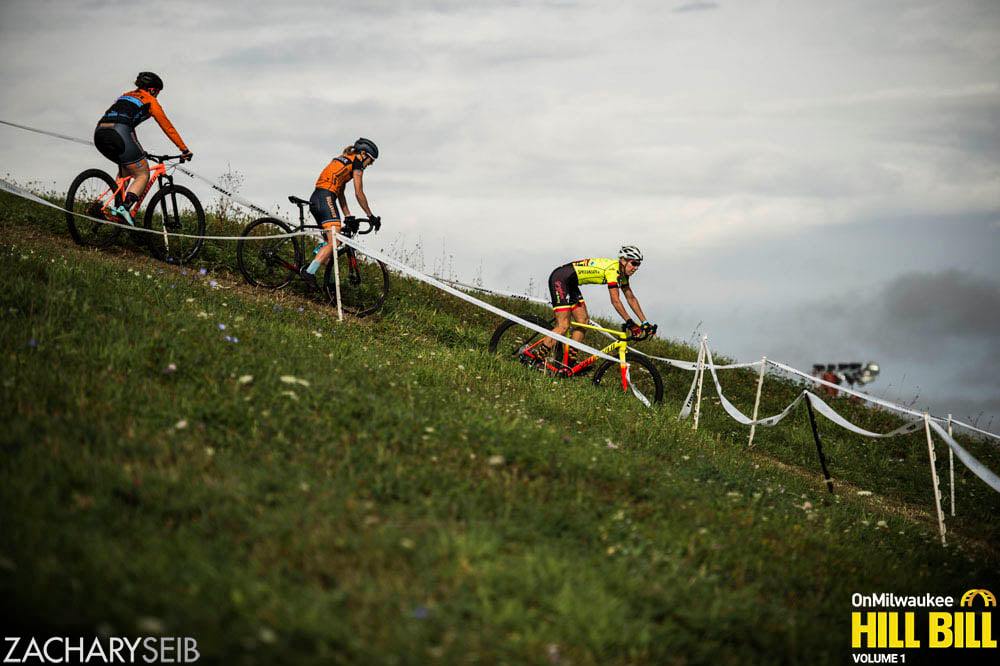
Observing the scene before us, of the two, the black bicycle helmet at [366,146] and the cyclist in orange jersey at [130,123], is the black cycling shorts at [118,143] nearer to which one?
the cyclist in orange jersey at [130,123]

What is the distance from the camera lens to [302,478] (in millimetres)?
5348

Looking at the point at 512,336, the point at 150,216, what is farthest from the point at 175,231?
the point at 512,336

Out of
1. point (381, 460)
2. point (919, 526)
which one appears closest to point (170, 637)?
point (381, 460)

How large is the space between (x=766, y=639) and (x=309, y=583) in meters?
2.90

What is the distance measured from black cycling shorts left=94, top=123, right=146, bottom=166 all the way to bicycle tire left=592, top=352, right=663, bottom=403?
8.76 metres

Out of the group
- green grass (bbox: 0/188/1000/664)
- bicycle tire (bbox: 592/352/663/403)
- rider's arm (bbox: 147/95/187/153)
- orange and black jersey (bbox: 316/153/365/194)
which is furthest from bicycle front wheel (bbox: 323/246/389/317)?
bicycle tire (bbox: 592/352/663/403)

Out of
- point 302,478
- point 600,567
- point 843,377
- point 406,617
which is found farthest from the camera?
point 843,377

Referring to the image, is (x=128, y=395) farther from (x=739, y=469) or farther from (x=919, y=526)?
(x=919, y=526)

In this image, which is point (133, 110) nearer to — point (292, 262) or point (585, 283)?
point (292, 262)

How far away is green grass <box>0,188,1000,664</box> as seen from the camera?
3879mm

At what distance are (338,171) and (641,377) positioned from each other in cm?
775

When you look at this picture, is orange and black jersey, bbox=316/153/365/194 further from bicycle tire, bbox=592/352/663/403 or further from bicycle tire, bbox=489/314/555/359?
bicycle tire, bbox=592/352/663/403

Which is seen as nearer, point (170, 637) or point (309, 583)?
point (170, 637)

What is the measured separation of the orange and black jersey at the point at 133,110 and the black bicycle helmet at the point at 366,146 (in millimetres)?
3259
